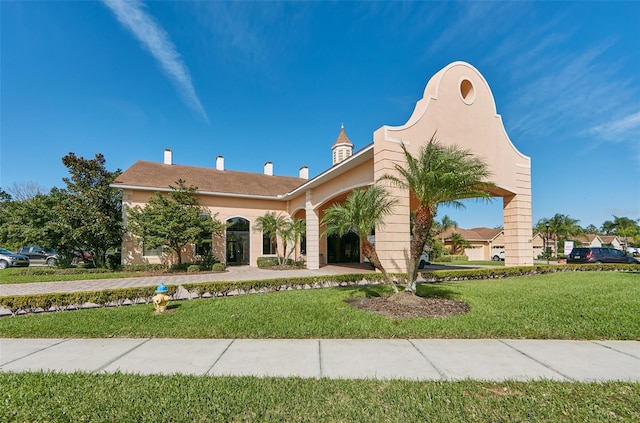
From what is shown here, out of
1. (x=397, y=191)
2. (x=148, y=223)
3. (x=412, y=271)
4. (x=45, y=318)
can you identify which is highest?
(x=397, y=191)

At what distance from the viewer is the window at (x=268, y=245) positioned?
76.3ft

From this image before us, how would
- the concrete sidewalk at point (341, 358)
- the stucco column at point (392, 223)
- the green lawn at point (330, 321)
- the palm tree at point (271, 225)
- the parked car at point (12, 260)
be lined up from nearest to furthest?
the concrete sidewalk at point (341, 358) < the green lawn at point (330, 321) < the stucco column at point (392, 223) < the palm tree at point (271, 225) < the parked car at point (12, 260)

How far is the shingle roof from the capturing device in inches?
796

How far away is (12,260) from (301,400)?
97.7 feet

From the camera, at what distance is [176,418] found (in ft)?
9.64

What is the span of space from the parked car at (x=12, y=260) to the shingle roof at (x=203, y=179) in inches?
443

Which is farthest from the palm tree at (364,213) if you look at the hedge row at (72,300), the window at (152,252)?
the window at (152,252)

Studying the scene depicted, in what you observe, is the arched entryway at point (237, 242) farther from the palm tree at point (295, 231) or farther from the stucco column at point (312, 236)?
the stucco column at point (312, 236)

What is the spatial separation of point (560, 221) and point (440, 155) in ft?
144

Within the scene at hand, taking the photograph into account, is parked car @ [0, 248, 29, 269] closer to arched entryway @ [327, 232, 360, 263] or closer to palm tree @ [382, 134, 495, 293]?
arched entryway @ [327, 232, 360, 263]

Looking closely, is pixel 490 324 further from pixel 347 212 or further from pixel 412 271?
pixel 347 212

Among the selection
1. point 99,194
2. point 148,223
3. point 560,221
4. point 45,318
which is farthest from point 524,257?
point 560,221

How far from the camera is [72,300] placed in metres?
7.81

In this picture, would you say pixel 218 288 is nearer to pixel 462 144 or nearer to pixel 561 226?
pixel 462 144
